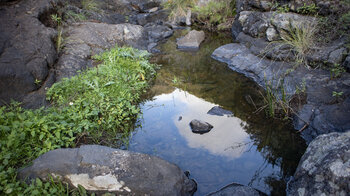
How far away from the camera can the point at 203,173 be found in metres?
3.55

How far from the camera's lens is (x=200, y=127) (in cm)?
444

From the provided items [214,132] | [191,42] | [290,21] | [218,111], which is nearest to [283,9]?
[290,21]

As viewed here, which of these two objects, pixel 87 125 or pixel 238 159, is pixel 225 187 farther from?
pixel 87 125

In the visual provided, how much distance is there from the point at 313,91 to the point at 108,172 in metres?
4.21

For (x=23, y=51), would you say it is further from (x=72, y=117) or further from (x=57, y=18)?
(x=72, y=117)

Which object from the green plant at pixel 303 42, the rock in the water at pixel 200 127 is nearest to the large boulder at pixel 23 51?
the rock in the water at pixel 200 127

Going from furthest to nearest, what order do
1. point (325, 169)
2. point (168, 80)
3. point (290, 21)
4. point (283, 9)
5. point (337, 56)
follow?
point (283, 9) → point (290, 21) → point (168, 80) → point (337, 56) → point (325, 169)

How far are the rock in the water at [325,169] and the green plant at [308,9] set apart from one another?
5073mm

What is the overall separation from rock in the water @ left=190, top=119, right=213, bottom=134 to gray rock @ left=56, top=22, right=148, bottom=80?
3181mm

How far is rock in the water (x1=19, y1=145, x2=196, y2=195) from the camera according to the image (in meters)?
2.79

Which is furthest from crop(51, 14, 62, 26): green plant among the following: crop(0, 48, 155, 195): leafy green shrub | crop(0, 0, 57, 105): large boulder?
crop(0, 48, 155, 195): leafy green shrub

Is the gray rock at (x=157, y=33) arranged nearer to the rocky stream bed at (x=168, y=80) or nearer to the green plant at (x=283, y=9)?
the rocky stream bed at (x=168, y=80)

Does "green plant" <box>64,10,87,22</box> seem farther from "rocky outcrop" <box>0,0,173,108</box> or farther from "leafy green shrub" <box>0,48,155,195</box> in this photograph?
"leafy green shrub" <box>0,48,155,195</box>

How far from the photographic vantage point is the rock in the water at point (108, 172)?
2.79 meters
